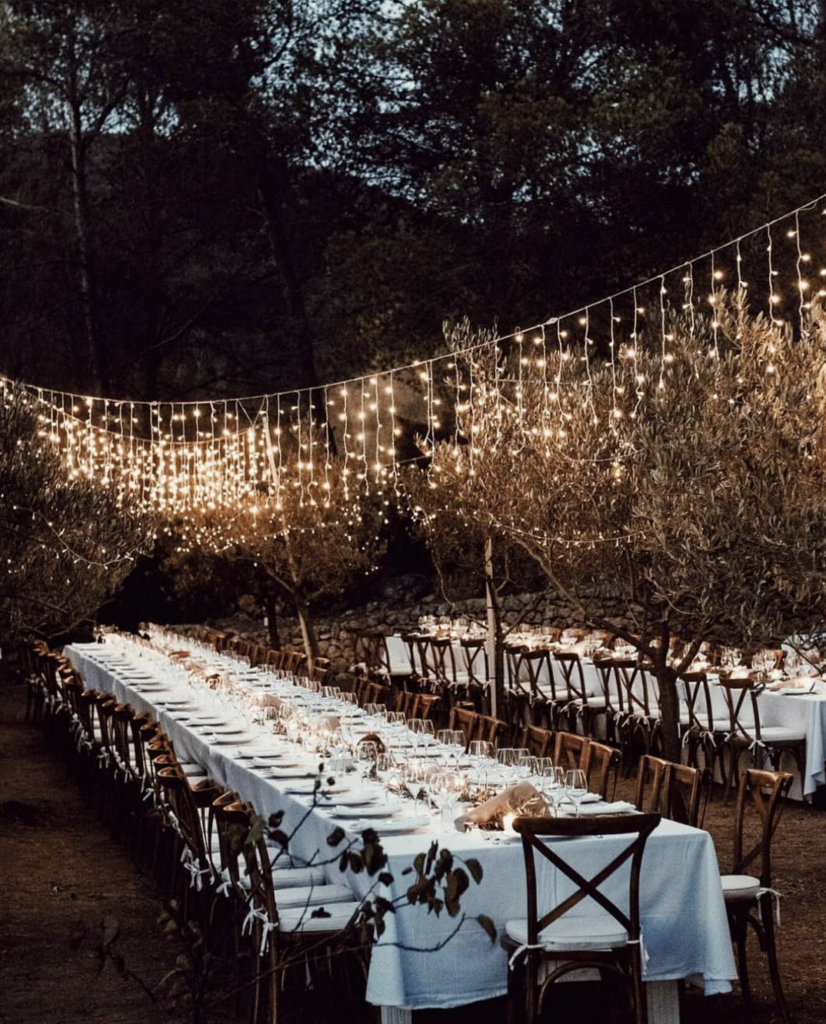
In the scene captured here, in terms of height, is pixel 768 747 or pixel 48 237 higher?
pixel 48 237

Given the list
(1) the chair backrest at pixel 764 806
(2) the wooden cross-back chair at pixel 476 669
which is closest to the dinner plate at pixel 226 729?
(1) the chair backrest at pixel 764 806

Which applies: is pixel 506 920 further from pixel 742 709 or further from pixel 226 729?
pixel 742 709

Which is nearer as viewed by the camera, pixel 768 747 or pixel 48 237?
pixel 768 747

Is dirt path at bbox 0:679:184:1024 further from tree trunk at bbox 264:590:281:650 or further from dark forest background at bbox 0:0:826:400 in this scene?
dark forest background at bbox 0:0:826:400

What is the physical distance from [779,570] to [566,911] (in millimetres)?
1936

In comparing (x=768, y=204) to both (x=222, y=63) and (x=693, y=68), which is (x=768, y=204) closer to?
(x=693, y=68)

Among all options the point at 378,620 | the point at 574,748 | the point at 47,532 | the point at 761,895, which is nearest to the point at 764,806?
the point at 761,895

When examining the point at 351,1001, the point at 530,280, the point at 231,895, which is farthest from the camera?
the point at 530,280

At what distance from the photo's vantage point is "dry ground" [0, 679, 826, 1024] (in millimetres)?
5520

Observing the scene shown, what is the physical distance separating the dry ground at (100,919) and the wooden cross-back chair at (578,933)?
607mm

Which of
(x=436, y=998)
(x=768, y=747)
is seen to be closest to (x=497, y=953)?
(x=436, y=998)

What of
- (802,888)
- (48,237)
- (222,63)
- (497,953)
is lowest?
(802,888)

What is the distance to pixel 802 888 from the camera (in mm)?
7324

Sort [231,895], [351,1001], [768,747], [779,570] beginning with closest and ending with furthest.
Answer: [351,1001], [231,895], [779,570], [768,747]
